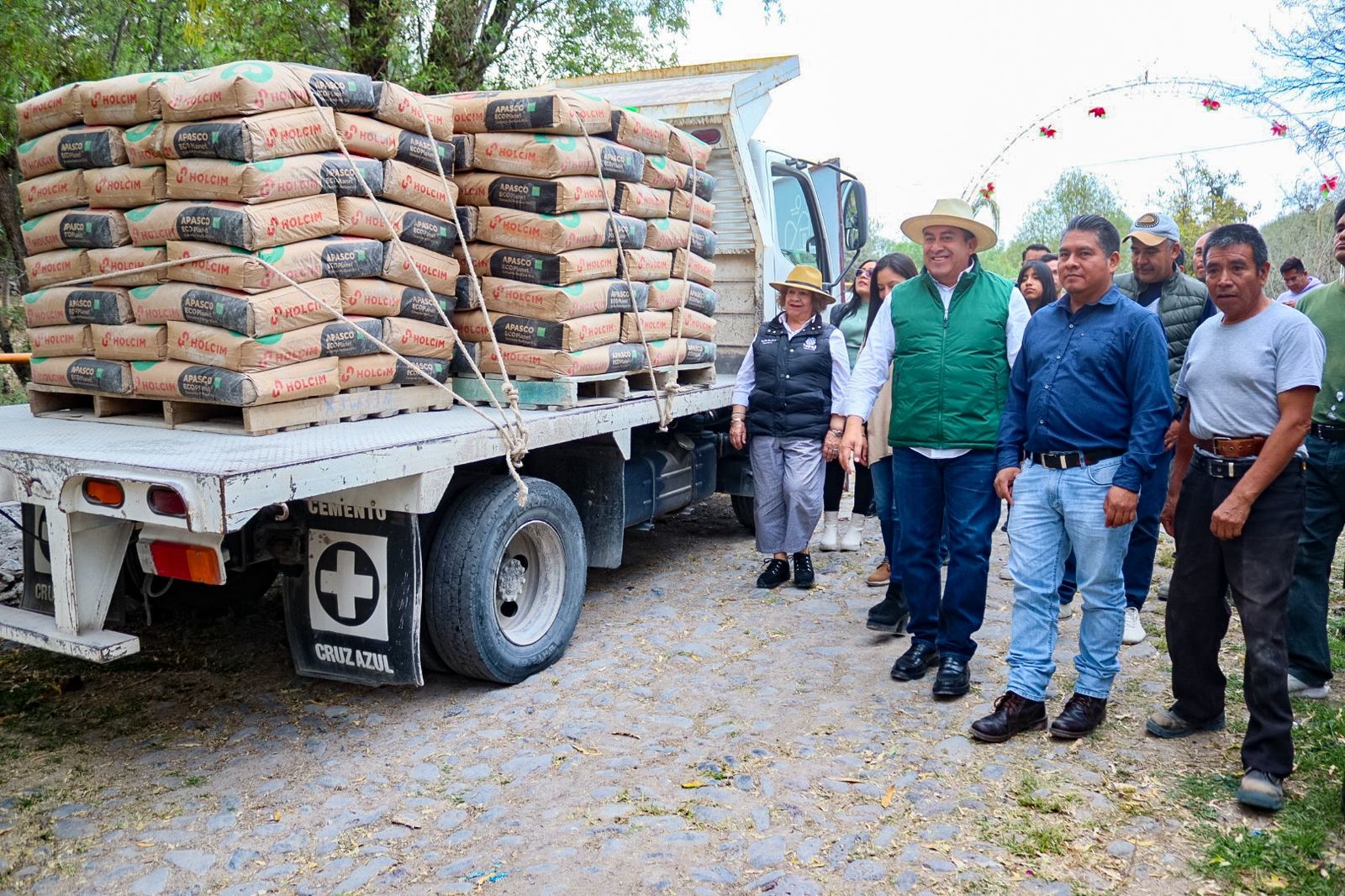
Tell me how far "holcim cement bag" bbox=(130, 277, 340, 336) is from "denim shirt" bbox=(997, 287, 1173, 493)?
259 cm

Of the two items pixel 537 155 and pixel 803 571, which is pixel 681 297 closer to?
pixel 537 155

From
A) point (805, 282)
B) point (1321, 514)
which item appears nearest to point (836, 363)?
point (805, 282)

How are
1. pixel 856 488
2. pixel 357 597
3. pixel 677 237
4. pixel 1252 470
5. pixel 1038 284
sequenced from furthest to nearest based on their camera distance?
pixel 856 488 → pixel 1038 284 → pixel 677 237 → pixel 357 597 → pixel 1252 470

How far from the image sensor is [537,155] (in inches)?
181

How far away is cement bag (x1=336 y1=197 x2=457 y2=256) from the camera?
3.98 m

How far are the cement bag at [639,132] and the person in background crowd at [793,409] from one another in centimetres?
99

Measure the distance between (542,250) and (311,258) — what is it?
111 cm

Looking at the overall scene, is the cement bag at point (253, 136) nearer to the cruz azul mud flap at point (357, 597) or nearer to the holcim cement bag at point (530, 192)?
the holcim cement bag at point (530, 192)

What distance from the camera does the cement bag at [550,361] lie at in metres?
4.66

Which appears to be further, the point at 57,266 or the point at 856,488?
the point at 856,488

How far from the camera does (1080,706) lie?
151 inches

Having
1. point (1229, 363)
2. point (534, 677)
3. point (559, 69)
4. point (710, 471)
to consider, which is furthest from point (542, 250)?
point (559, 69)

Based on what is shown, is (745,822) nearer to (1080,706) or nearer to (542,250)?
(1080,706)

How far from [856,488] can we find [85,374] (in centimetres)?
439
